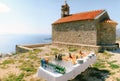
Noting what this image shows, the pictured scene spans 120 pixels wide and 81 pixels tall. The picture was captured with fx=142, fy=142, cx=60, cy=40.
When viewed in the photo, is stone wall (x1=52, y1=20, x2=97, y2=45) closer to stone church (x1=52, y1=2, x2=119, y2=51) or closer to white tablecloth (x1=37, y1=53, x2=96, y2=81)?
stone church (x1=52, y1=2, x2=119, y2=51)

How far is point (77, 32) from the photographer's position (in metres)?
24.0

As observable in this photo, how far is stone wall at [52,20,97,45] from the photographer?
21.5 meters

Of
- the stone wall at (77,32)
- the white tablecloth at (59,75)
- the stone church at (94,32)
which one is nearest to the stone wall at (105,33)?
the stone church at (94,32)

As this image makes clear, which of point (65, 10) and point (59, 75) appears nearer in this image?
point (59, 75)

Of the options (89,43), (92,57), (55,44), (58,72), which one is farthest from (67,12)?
(58,72)

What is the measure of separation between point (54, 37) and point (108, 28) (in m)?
12.7

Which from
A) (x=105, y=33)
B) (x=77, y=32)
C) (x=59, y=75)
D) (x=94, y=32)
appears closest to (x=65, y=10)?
(x=77, y=32)

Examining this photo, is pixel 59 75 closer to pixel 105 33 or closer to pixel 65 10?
pixel 105 33

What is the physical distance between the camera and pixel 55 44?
29.8 m

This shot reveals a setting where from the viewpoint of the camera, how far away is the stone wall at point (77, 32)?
21469mm

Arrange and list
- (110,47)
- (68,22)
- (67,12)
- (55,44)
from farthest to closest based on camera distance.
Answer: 1. (67,12)
2. (55,44)
3. (68,22)
4. (110,47)

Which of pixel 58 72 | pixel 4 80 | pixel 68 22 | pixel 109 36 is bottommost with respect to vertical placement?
pixel 4 80

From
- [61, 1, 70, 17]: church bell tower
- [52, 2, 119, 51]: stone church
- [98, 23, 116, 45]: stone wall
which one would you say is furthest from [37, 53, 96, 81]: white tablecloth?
[61, 1, 70, 17]: church bell tower

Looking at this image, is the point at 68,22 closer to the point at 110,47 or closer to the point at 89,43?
the point at 89,43
